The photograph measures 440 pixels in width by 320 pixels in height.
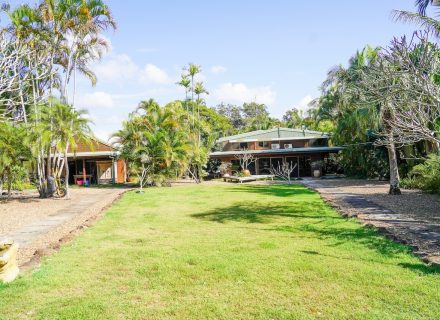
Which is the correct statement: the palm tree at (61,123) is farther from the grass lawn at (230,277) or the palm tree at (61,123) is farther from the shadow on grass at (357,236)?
the shadow on grass at (357,236)

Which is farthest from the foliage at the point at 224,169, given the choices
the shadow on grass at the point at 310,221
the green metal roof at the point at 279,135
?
the shadow on grass at the point at 310,221

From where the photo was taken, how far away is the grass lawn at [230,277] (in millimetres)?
4363

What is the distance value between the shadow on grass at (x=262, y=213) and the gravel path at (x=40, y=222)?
3.82m

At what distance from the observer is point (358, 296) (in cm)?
464

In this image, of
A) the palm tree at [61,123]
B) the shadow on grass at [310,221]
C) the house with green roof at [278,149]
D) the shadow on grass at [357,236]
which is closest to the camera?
the shadow on grass at [357,236]

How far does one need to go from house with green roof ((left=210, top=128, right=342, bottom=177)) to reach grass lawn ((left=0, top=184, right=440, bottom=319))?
2325cm

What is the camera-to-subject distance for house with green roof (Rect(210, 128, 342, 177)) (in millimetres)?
32188

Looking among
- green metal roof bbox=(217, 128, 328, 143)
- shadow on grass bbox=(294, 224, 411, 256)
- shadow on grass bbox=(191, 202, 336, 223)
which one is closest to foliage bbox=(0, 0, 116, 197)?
shadow on grass bbox=(191, 202, 336, 223)

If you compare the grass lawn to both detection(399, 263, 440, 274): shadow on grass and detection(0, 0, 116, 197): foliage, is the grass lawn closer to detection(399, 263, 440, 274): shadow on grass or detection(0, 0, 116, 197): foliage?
detection(399, 263, 440, 274): shadow on grass

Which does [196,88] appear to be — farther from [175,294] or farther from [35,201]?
[175,294]

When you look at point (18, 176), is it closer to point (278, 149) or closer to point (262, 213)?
point (262, 213)

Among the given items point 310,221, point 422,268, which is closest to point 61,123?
point 310,221

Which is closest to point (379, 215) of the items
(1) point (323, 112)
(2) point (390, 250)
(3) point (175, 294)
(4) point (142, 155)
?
(2) point (390, 250)

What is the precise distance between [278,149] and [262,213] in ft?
70.9
